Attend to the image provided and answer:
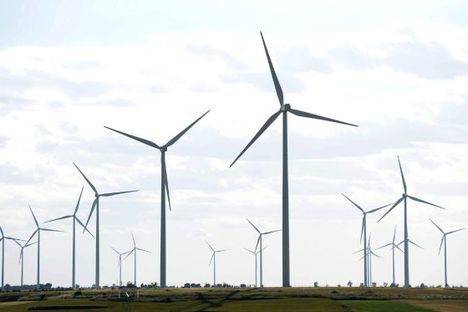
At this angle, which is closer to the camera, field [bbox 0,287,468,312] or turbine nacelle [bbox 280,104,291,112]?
field [bbox 0,287,468,312]

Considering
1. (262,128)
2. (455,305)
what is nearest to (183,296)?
(262,128)

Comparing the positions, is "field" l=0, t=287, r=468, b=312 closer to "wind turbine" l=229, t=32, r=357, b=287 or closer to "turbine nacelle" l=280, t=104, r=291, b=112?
"wind turbine" l=229, t=32, r=357, b=287

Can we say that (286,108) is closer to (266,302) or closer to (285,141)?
(285,141)

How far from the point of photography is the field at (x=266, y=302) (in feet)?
475

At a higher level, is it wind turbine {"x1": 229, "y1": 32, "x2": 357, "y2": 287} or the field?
wind turbine {"x1": 229, "y1": 32, "x2": 357, "y2": 287}

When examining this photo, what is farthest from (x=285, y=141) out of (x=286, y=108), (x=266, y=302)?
(x=266, y=302)

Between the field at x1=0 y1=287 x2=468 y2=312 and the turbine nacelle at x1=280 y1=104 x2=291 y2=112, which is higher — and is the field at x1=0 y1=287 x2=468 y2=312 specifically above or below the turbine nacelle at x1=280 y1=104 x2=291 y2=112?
below

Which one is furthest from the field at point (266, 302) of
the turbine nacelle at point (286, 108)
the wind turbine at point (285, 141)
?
the turbine nacelle at point (286, 108)

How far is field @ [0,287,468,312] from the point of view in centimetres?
14475

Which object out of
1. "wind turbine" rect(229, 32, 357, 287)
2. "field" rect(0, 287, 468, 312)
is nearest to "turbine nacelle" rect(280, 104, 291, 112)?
"wind turbine" rect(229, 32, 357, 287)

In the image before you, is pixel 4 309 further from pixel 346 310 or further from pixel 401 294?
pixel 401 294

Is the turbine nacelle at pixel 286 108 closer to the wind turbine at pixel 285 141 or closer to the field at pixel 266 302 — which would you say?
the wind turbine at pixel 285 141

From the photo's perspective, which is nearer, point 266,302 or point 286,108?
point 266,302

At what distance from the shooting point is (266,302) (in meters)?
158
